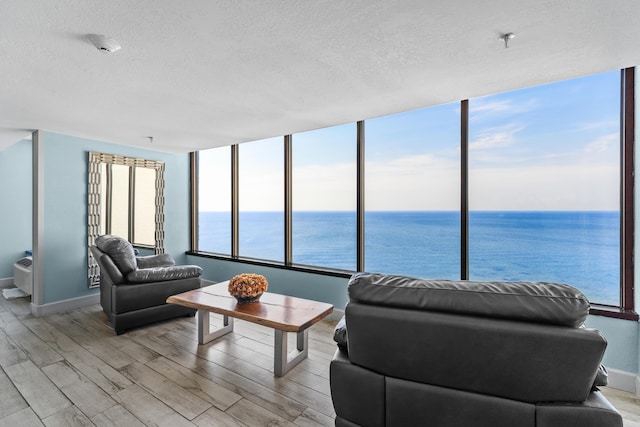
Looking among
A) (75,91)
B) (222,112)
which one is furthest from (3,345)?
(222,112)

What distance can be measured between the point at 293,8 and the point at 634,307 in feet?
10.6

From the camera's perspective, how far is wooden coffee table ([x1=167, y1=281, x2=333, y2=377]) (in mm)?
2207

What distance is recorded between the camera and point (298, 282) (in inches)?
151

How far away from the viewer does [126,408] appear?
189 cm

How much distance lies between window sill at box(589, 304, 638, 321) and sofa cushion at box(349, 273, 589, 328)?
1642mm

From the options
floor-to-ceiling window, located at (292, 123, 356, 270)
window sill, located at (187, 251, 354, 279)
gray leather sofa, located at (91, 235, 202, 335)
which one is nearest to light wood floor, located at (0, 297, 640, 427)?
gray leather sofa, located at (91, 235, 202, 335)

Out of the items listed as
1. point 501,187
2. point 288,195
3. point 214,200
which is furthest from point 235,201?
point 501,187

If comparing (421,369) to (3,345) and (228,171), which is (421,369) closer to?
(3,345)

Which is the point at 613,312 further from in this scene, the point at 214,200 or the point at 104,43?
the point at 214,200

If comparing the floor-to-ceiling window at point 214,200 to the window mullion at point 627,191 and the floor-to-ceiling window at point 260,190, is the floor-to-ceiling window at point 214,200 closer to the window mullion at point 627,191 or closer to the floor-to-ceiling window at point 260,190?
the floor-to-ceiling window at point 260,190

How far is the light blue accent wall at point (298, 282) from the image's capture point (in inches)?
138

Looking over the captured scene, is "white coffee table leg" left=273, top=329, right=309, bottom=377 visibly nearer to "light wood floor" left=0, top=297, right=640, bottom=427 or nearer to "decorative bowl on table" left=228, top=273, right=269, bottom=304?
"light wood floor" left=0, top=297, right=640, bottom=427

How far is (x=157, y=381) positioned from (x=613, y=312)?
11.7 ft

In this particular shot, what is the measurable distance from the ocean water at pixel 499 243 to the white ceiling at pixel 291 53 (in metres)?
1.38
